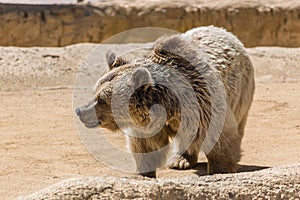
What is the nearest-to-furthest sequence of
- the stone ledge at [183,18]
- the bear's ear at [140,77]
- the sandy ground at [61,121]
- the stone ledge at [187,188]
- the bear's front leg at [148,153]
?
the stone ledge at [187,188]
the bear's ear at [140,77]
the bear's front leg at [148,153]
the sandy ground at [61,121]
the stone ledge at [183,18]

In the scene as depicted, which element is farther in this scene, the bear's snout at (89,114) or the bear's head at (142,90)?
the bear's snout at (89,114)

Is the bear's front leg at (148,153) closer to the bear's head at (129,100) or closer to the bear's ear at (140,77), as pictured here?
the bear's head at (129,100)

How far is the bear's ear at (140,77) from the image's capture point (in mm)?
6605

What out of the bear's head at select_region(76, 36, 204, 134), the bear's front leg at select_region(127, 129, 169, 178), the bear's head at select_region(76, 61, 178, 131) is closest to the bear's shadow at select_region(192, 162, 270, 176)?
the bear's front leg at select_region(127, 129, 169, 178)

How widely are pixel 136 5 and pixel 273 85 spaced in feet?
21.0

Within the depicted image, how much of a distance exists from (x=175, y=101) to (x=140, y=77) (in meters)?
0.42

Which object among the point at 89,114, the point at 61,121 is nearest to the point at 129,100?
the point at 89,114

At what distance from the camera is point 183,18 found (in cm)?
1816

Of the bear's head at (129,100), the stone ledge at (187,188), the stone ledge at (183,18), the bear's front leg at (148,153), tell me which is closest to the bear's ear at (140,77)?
the bear's head at (129,100)

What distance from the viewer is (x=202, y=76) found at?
7035 mm

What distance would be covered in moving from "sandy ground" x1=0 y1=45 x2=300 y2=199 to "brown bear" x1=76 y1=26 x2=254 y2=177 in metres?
0.58

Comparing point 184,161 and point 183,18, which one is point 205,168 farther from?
point 183,18

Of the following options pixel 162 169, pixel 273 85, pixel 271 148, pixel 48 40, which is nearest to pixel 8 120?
pixel 162 169

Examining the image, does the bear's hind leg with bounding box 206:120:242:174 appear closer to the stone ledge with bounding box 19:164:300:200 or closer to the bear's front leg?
A: the bear's front leg
